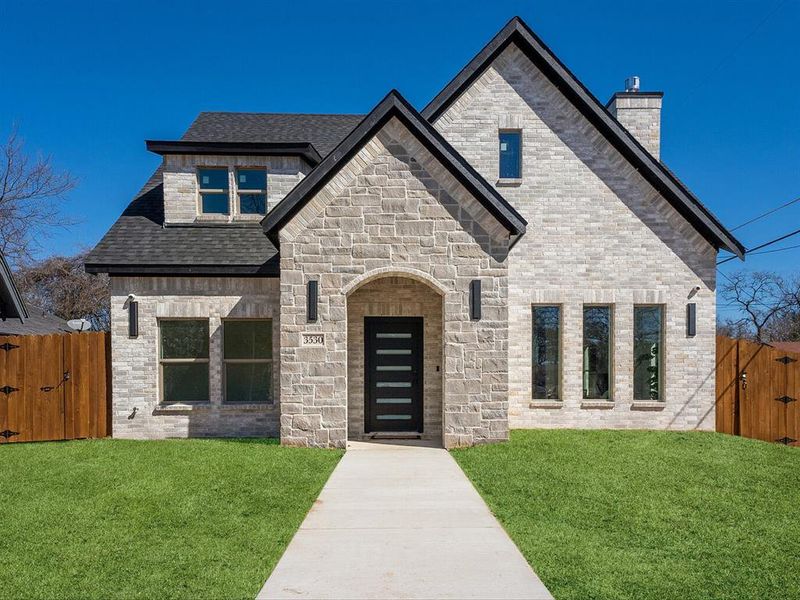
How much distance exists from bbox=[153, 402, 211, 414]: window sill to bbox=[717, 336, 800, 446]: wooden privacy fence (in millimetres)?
11035

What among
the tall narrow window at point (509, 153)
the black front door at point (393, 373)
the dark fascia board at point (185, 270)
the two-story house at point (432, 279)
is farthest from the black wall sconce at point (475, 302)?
the dark fascia board at point (185, 270)

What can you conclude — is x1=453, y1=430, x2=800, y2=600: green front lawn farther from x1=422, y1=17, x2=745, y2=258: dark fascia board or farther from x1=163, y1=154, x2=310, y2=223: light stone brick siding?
x1=163, y1=154, x2=310, y2=223: light stone brick siding

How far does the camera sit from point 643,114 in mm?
13258

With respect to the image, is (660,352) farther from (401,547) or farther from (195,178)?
(195,178)

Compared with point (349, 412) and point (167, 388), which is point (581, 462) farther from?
point (167, 388)

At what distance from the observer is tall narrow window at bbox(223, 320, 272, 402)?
11297 millimetres

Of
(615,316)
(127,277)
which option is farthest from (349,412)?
(615,316)

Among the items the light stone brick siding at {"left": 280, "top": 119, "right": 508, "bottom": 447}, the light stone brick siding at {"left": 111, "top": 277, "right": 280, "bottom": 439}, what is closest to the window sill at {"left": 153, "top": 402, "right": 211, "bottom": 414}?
the light stone brick siding at {"left": 111, "top": 277, "right": 280, "bottom": 439}

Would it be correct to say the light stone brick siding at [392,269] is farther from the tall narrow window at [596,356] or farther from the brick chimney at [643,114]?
the brick chimney at [643,114]

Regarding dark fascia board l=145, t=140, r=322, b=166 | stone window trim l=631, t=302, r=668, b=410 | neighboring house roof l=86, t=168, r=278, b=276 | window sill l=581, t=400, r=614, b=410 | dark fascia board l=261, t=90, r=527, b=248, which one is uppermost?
dark fascia board l=145, t=140, r=322, b=166

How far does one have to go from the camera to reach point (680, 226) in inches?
459

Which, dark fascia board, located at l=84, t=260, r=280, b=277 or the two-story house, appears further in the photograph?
dark fascia board, located at l=84, t=260, r=280, b=277

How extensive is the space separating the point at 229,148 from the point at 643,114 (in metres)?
10.1

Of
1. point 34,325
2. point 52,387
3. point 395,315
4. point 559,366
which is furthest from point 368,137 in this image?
point 34,325
